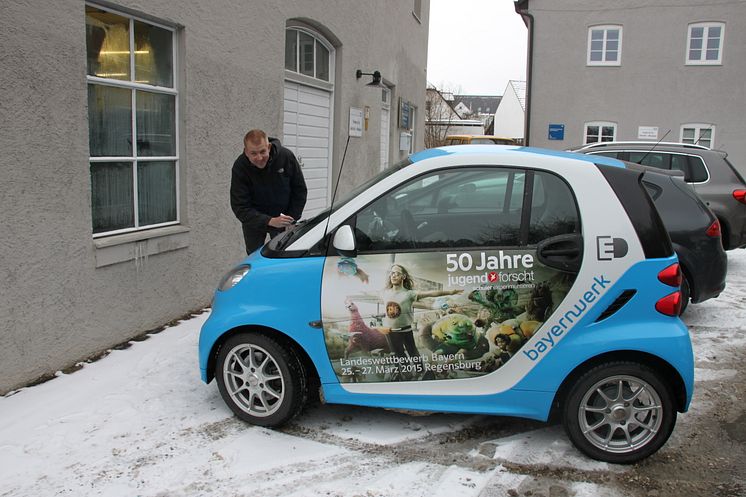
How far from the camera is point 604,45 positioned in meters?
23.0

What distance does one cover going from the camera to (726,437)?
407 centimetres

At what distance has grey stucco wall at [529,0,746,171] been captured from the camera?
72.8 feet


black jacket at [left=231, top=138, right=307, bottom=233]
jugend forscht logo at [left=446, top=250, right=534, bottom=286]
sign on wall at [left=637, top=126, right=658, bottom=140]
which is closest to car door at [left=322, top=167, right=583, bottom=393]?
jugend forscht logo at [left=446, top=250, right=534, bottom=286]

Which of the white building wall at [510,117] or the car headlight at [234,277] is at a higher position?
the white building wall at [510,117]

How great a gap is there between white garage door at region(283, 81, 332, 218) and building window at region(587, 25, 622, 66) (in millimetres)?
16143

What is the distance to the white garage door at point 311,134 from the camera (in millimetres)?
8695

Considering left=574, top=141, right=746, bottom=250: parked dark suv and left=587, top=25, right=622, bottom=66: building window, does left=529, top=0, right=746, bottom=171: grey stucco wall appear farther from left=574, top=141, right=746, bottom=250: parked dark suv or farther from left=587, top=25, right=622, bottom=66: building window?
left=574, top=141, right=746, bottom=250: parked dark suv

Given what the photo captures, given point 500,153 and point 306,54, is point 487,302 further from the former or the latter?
point 306,54

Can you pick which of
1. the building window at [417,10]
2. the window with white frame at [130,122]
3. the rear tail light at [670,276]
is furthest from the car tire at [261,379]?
the building window at [417,10]

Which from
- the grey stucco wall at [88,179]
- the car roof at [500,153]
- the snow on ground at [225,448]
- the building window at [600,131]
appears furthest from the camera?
the building window at [600,131]

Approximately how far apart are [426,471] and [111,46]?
415cm

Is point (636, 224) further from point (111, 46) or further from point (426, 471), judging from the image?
point (111, 46)

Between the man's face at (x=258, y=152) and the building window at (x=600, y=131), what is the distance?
2020 centimetres

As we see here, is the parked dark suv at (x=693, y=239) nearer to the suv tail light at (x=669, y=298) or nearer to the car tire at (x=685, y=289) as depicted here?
the car tire at (x=685, y=289)
